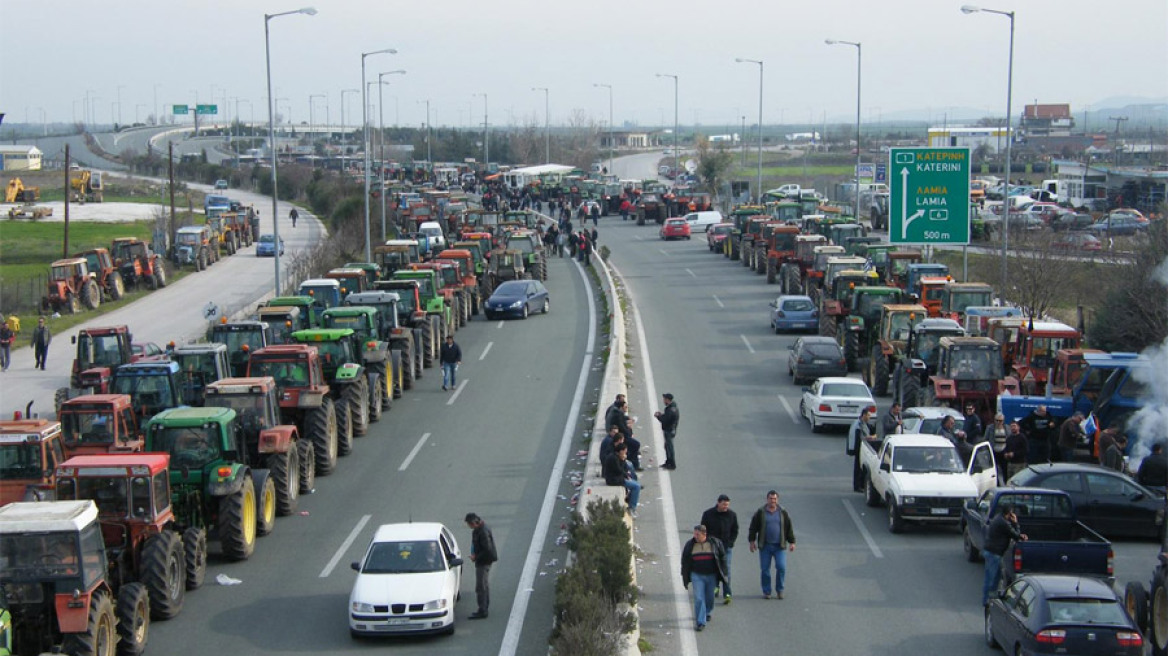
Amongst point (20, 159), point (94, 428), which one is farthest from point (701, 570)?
point (20, 159)

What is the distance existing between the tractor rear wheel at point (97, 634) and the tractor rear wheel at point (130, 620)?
16cm

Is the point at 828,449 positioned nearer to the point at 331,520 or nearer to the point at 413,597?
the point at 331,520

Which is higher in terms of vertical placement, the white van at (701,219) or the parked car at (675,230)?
the white van at (701,219)

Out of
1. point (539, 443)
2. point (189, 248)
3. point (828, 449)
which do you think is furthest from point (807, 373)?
point (189, 248)

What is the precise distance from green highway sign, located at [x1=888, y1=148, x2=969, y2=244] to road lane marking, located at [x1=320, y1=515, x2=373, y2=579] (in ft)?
60.1

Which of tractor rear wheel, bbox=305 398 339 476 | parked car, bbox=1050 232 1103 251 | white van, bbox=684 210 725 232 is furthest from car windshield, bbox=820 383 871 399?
white van, bbox=684 210 725 232

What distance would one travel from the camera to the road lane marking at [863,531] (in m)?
19.6

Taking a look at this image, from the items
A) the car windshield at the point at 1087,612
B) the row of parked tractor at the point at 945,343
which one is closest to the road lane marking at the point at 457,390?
the row of parked tractor at the point at 945,343

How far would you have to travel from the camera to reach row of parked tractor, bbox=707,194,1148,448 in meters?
24.6

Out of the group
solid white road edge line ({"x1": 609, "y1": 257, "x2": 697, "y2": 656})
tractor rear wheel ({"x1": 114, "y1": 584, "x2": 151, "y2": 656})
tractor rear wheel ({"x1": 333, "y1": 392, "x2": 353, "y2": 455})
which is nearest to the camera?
tractor rear wheel ({"x1": 114, "y1": 584, "x2": 151, "y2": 656})

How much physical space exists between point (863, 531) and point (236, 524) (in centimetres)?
916

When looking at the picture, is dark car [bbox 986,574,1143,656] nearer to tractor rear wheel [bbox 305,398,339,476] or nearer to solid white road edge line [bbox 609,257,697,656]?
solid white road edge line [bbox 609,257,697,656]

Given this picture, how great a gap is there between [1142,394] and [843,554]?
7.72 metres

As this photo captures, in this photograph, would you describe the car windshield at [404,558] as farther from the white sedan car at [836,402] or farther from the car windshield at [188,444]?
the white sedan car at [836,402]
